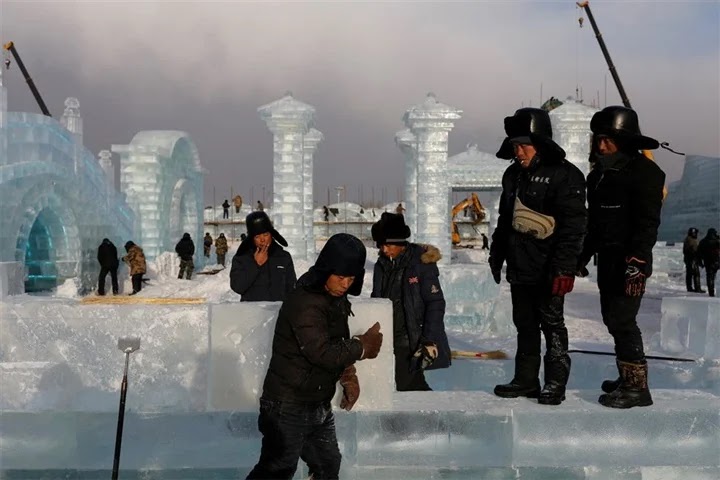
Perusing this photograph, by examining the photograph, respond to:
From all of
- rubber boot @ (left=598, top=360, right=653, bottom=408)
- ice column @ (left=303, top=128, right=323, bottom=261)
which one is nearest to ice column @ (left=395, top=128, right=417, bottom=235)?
ice column @ (left=303, top=128, right=323, bottom=261)

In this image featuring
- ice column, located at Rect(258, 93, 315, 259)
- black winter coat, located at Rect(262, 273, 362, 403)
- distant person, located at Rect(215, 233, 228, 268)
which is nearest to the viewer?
black winter coat, located at Rect(262, 273, 362, 403)

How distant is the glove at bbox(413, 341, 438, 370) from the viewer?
14.4 ft

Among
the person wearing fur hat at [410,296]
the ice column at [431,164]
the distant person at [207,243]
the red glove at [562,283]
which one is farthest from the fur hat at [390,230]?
the distant person at [207,243]

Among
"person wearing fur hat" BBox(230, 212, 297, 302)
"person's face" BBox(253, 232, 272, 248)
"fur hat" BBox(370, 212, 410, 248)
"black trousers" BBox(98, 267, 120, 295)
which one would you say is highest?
"fur hat" BBox(370, 212, 410, 248)

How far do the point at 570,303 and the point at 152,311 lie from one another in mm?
12224

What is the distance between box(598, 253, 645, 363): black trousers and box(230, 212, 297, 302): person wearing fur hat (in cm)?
234

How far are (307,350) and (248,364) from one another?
34.2 inches

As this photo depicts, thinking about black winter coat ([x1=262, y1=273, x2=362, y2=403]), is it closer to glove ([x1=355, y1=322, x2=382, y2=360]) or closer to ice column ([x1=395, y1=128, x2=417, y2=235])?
glove ([x1=355, y1=322, x2=382, y2=360])

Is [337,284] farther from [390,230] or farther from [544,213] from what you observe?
[390,230]

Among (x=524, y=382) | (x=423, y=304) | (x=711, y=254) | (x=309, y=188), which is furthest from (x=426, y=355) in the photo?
(x=309, y=188)

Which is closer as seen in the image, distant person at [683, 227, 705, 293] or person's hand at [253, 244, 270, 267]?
person's hand at [253, 244, 270, 267]

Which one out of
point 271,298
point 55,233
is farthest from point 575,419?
point 55,233

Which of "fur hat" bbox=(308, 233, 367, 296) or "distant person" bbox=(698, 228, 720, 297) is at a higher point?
"fur hat" bbox=(308, 233, 367, 296)

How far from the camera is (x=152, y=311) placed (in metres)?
4.13
